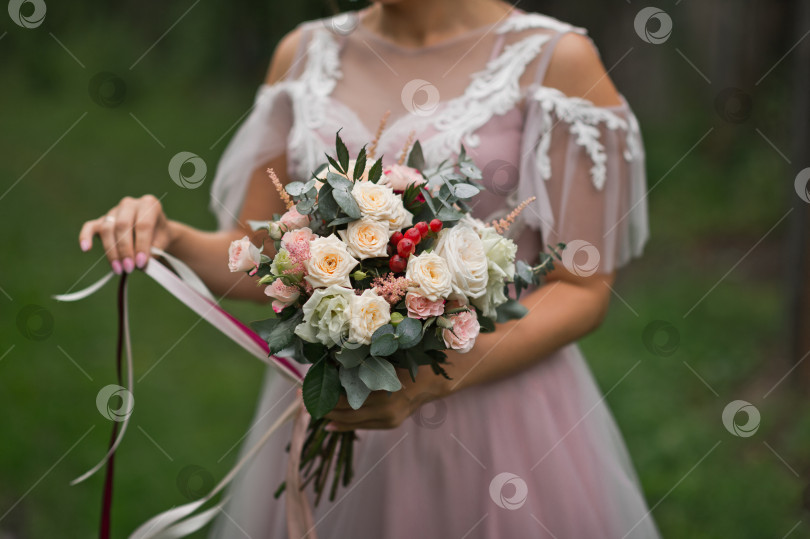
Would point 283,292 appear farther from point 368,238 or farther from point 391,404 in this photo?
point 391,404

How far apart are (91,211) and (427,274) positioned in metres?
5.76

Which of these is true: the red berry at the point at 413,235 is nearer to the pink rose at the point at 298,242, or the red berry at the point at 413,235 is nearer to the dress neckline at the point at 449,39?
the pink rose at the point at 298,242

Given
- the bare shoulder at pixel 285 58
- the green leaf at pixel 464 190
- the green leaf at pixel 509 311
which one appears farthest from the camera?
the bare shoulder at pixel 285 58

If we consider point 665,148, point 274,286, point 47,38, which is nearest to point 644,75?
point 665,148

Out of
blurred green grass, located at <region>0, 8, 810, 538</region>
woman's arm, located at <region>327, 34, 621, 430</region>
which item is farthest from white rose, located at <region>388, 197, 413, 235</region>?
blurred green grass, located at <region>0, 8, 810, 538</region>

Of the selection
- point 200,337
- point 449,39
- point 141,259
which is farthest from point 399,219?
point 200,337

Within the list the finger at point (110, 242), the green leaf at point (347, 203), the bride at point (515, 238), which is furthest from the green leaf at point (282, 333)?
the finger at point (110, 242)

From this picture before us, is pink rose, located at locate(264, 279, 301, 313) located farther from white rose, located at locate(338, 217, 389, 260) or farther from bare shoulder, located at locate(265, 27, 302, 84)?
bare shoulder, located at locate(265, 27, 302, 84)

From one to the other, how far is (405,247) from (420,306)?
111mm

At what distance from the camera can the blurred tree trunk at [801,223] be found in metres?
4.16

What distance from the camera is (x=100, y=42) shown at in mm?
8539

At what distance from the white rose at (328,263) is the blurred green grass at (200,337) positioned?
2.33 m

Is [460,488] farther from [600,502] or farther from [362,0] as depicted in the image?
[362,0]

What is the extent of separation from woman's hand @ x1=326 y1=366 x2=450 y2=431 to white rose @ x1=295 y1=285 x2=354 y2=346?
0.19 metres
